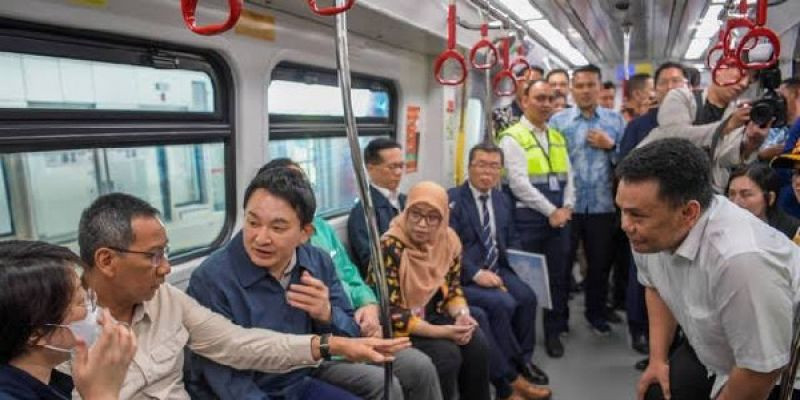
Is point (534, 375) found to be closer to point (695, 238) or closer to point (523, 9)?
point (695, 238)

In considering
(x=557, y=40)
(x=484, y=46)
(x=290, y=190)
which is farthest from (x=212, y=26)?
(x=557, y=40)

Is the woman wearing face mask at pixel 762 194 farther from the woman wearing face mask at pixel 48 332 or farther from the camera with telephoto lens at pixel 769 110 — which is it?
the woman wearing face mask at pixel 48 332

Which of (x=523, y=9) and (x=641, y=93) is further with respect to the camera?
(x=641, y=93)

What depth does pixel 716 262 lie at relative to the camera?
1480 mm

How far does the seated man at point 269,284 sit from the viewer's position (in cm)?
167

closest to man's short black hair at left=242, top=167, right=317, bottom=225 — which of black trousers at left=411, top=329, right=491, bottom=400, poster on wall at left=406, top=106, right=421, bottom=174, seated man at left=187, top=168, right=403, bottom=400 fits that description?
seated man at left=187, top=168, right=403, bottom=400

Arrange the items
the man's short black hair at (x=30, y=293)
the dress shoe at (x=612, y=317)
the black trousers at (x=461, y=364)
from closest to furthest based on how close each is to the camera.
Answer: the man's short black hair at (x=30, y=293), the black trousers at (x=461, y=364), the dress shoe at (x=612, y=317)

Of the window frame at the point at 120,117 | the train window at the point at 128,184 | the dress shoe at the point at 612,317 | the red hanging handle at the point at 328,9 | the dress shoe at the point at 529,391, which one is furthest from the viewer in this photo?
the dress shoe at the point at 612,317

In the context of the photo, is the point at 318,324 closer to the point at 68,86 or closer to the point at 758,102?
the point at 68,86

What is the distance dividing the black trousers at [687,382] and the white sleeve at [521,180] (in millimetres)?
1432

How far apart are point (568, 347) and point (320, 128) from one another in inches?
82.5

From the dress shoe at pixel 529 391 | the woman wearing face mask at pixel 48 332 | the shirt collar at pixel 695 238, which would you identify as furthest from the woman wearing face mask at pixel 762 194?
the woman wearing face mask at pixel 48 332

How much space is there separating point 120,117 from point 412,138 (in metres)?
2.64

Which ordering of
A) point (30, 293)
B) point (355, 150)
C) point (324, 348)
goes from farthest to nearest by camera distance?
point (324, 348)
point (355, 150)
point (30, 293)
